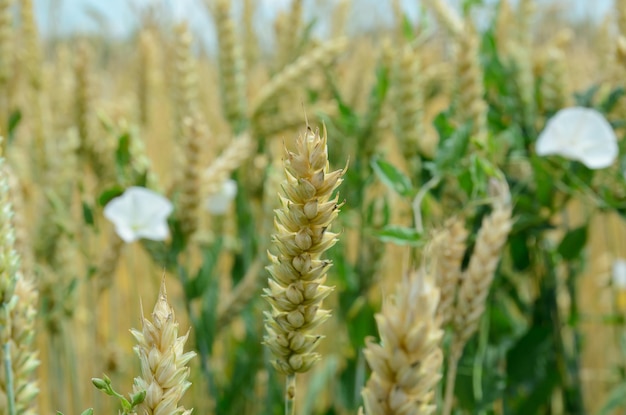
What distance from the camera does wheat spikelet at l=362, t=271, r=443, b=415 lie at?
268mm

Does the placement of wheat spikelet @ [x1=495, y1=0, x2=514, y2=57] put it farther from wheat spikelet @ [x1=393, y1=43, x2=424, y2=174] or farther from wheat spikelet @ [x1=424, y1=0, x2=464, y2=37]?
wheat spikelet @ [x1=393, y1=43, x2=424, y2=174]

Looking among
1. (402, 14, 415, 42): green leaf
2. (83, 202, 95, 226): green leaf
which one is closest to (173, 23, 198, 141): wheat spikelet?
(83, 202, 95, 226): green leaf

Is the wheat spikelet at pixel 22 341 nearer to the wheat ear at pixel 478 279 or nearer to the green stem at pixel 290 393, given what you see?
the green stem at pixel 290 393

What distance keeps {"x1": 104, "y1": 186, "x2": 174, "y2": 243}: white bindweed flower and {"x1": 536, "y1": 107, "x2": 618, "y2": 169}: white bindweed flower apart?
17.1 inches

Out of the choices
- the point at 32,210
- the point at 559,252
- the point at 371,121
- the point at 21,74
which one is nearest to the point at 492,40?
the point at 371,121

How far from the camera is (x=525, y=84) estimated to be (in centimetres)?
99

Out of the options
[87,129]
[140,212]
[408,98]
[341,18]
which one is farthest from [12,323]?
[341,18]

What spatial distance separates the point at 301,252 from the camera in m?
0.35

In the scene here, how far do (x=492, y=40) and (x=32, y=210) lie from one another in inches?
37.0

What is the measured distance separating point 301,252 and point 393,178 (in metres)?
0.37

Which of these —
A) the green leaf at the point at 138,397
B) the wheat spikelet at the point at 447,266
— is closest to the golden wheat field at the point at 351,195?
the wheat spikelet at the point at 447,266

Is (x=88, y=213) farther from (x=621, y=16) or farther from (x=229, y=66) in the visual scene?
(x=621, y=16)

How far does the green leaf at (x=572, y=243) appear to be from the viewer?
34.5 inches

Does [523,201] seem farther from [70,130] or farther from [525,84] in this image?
[70,130]
